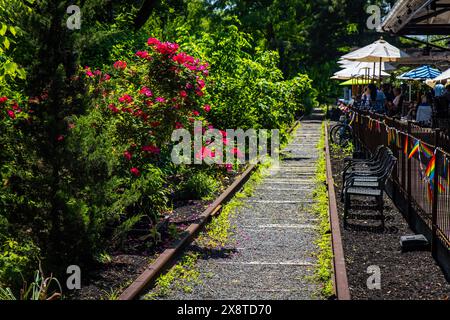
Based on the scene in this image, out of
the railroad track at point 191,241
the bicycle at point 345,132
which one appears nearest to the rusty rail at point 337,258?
the railroad track at point 191,241

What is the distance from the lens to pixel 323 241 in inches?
363

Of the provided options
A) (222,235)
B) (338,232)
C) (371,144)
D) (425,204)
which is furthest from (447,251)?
(371,144)

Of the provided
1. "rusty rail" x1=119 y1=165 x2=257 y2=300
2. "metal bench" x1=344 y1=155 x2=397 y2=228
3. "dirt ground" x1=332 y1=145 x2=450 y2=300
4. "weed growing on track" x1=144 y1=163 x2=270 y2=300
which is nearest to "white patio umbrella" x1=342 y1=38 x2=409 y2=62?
"weed growing on track" x1=144 y1=163 x2=270 y2=300

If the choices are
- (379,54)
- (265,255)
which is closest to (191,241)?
(265,255)

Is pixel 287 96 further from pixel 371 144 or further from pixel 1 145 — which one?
pixel 1 145

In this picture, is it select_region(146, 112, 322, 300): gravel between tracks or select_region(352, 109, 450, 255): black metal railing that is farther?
select_region(352, 109, 450, 255): black metal railing

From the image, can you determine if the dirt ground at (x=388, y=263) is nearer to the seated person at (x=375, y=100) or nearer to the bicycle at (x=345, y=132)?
the bicycle at (x=345, y=132)

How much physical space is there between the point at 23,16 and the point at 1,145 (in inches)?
54.6

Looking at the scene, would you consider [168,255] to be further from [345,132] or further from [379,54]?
[345,132]

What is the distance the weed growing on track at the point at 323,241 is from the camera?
728cm

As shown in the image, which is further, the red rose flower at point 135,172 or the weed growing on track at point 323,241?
the red rose flower at point 135,172

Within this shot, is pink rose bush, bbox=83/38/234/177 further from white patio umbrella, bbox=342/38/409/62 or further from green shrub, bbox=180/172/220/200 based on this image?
Answer: white patio umbrella, bbox=342/38/409/62

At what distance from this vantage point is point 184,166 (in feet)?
42.5

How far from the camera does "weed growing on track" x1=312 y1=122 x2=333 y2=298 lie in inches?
286
